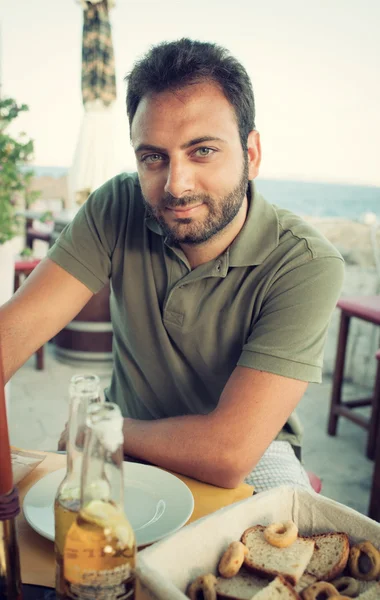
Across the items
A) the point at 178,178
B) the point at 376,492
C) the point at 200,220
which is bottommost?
the point at 376,492

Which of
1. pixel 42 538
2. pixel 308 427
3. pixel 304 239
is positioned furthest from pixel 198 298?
pixel 308 427

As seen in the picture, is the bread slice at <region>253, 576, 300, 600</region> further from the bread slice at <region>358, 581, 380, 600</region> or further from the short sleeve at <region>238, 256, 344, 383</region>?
the short sleeve at <region>238, 256, 344, 383</region>

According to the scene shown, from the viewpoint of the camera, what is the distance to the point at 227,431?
3.64ft

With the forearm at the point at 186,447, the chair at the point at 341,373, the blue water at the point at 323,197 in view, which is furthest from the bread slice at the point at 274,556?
the blue water at the point at 323,197

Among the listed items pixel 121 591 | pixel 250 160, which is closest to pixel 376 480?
pixel 250 160

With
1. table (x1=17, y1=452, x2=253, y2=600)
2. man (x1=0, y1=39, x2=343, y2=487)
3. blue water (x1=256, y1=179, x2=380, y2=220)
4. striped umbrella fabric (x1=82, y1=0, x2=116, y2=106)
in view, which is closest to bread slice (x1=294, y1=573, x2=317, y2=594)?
table (x1=17, y1=452, x2=253, y2=600)

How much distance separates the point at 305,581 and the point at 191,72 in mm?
1113

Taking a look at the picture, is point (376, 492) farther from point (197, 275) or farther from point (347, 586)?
point (347, 586)

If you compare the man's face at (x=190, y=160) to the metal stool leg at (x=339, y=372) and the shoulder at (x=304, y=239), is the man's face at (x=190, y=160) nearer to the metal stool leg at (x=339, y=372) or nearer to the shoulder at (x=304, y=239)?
the shoulder at (x=304, y=239)

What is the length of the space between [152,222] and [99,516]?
1078 mm

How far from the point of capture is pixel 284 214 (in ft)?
4.87

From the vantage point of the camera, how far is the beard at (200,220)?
1.35 metres

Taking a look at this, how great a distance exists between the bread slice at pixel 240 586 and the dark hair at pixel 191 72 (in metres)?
1.07

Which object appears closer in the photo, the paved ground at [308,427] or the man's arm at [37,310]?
the man's arm at [37,310]
